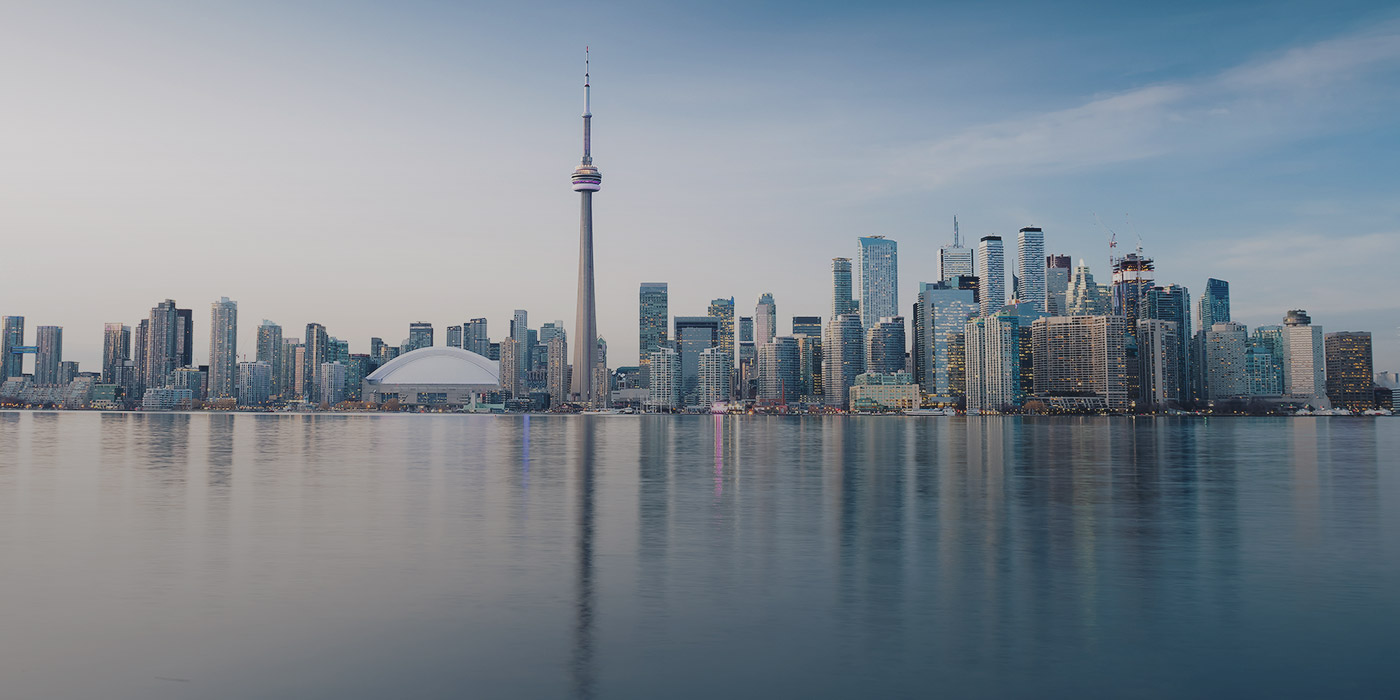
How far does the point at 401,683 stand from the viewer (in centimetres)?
1928

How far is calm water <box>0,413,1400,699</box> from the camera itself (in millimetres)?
20062

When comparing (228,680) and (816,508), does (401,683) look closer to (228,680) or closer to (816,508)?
(228,680)

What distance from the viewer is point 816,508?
167 feet

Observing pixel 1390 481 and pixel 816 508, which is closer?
pixel 816 508

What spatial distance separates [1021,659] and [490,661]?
11278 millimetres

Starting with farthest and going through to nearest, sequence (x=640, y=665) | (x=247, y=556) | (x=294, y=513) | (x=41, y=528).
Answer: (x=294, y=513), (x=41, y=528), (x=247, y=556), (x=640, y=665)

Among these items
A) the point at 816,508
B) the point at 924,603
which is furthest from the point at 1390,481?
the point at 924,603

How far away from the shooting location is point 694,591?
2884cm

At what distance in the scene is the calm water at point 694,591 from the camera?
20062 mm

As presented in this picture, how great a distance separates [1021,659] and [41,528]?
41335 mm

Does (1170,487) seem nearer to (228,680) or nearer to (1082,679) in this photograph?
(1082,679)

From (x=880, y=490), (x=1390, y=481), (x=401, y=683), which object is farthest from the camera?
(x=1390, y=481)

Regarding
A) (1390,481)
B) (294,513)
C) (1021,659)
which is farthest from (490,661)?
(1390,481)

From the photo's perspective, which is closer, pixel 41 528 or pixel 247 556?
pixel 247 556
